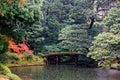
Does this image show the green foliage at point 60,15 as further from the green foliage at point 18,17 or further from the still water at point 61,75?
the green foliage at point 18,17

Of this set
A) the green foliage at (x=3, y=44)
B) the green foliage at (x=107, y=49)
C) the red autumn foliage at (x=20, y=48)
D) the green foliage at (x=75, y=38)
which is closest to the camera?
the green foliage at (x=3, y=44)

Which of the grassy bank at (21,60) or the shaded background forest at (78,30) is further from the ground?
the shaded background forest at (78,30)

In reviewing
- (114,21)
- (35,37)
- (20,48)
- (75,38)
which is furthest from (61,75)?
(35,37)

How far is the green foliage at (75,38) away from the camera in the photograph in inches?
1476

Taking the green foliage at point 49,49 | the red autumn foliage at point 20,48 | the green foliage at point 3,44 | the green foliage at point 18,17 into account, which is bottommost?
the green foliage at point 49,49

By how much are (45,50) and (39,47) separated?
1009 millimetres

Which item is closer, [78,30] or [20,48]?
[20,48]

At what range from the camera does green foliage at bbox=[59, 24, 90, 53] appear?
123ft


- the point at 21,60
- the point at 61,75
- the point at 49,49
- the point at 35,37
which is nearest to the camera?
the point at 61,75

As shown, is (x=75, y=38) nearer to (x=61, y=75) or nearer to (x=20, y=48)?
(x=20, y=48)

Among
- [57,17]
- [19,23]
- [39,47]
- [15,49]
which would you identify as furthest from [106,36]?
[57,17]

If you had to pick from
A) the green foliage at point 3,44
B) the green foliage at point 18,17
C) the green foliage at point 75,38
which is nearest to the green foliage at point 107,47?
the green foliage at point 18,17

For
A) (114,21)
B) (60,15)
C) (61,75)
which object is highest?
(114,21)

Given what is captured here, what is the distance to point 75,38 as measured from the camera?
124ft
